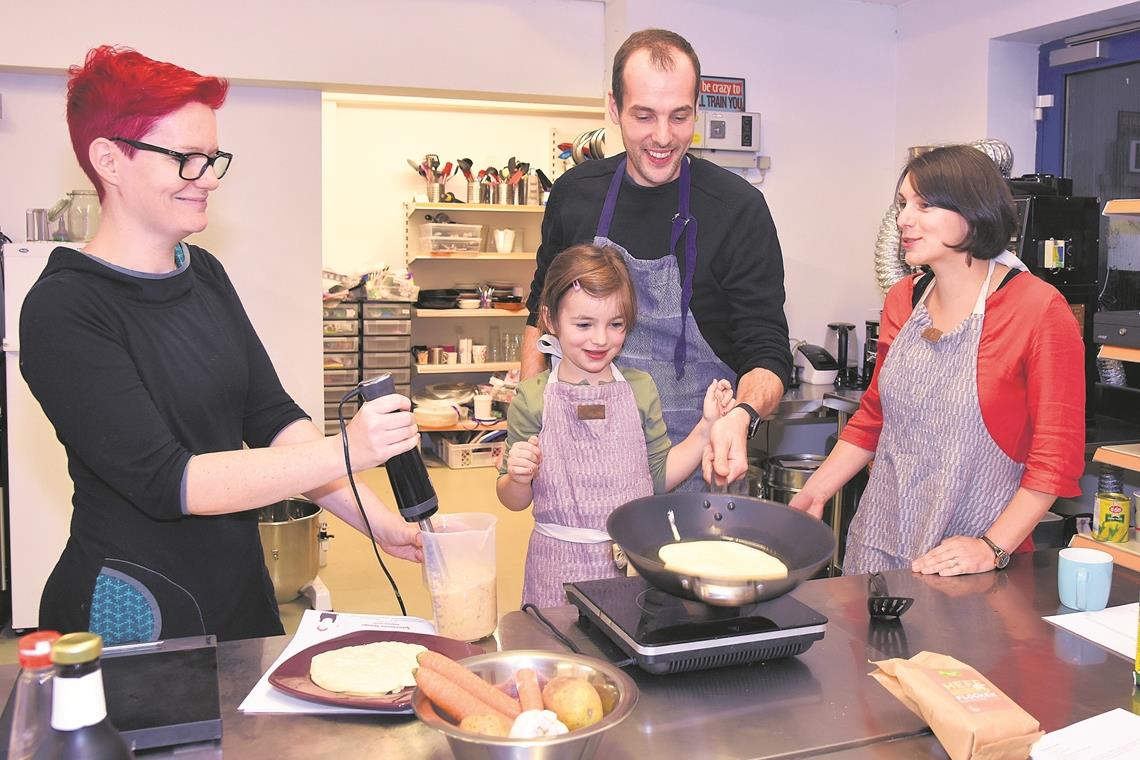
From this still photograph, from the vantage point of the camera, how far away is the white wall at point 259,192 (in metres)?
4.38

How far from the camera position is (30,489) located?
3.93 m

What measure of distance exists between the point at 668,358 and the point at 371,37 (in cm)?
268

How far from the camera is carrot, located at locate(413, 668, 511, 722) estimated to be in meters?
1.12

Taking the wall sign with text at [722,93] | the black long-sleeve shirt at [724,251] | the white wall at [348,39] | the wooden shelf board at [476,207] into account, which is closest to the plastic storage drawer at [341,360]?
the wooden shelf board at [476,207]

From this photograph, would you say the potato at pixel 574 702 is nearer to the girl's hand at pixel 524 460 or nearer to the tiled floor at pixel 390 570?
the girl's hand at pixel 524 460

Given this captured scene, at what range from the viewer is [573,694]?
3.72ft

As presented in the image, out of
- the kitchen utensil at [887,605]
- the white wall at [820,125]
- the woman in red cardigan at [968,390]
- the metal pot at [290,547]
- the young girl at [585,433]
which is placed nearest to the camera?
the kitchen utensil at [887,605]

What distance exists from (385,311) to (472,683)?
605cm

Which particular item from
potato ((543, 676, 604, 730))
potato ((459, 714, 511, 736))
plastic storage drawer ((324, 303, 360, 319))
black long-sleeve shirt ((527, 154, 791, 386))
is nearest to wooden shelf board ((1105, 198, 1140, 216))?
black long-sleeve shirt ((527, 154, 791, 386))

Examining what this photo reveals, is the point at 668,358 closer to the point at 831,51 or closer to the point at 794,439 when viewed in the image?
the point at 794,439

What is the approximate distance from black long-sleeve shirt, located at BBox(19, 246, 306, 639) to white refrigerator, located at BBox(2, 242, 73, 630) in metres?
2.39

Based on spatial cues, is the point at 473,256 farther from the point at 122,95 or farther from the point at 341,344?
the point at 122,95

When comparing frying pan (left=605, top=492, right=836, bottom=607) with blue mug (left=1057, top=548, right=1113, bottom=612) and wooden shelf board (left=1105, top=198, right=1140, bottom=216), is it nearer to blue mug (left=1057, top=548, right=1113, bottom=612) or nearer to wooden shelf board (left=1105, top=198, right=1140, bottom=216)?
blue mug (left=1057, top=548, right=1113, bottom=612)

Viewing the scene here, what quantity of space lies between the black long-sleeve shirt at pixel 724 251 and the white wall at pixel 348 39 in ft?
7.65
